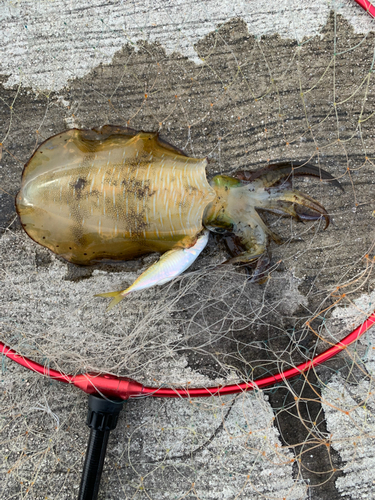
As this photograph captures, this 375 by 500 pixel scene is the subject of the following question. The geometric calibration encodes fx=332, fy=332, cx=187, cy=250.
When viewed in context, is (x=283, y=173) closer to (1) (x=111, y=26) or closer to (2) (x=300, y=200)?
(2) (x=300, y=200)

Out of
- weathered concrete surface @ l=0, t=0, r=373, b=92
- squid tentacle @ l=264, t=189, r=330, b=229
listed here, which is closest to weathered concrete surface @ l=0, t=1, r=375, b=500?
weathered concrete surface @ l=0, t=0, r=373, b=92

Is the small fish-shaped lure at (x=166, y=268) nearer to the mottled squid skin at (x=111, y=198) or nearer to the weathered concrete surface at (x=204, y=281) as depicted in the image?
the mottled squid skin at (x=111, y=198)

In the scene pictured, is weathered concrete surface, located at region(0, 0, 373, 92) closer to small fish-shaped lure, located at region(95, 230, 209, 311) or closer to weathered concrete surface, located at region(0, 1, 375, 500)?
weathered concrete surface, located at region(0, 1, 375, 500)

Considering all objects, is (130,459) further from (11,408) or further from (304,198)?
(304,198)

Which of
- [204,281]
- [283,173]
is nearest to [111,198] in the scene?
[204,281]

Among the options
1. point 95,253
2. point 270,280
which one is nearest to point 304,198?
point 270,280

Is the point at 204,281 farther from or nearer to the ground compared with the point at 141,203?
nearer to the ground
